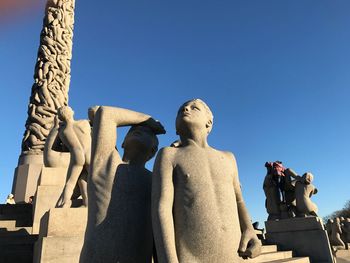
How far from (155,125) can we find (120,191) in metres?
0.60

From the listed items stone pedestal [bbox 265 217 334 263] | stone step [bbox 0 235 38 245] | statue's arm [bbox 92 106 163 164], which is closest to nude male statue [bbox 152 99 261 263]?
statue's arm [bbox 92 106 163 164]

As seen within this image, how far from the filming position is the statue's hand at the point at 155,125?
2.34m

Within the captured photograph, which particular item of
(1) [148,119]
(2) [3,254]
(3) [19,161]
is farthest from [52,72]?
(1) [148,119]

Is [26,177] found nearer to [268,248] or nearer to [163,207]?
[268,248]

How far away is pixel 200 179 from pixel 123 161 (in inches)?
25.0

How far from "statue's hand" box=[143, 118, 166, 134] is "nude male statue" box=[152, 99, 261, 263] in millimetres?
184

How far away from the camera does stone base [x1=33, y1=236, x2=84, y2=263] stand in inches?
142

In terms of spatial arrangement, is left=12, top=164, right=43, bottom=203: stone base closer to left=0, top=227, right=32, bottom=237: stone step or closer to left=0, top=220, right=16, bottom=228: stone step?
left=0, top=220, right=16, bottom=228: stone step

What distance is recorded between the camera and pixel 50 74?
13.6 meters

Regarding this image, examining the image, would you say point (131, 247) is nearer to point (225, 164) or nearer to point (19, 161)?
point (225, 164)

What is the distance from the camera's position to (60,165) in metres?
7.09

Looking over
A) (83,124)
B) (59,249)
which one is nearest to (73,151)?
(83,124)

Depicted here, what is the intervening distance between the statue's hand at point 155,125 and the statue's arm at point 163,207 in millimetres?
310

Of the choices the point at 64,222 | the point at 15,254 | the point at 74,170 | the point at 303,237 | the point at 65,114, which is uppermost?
the point at 65,114
